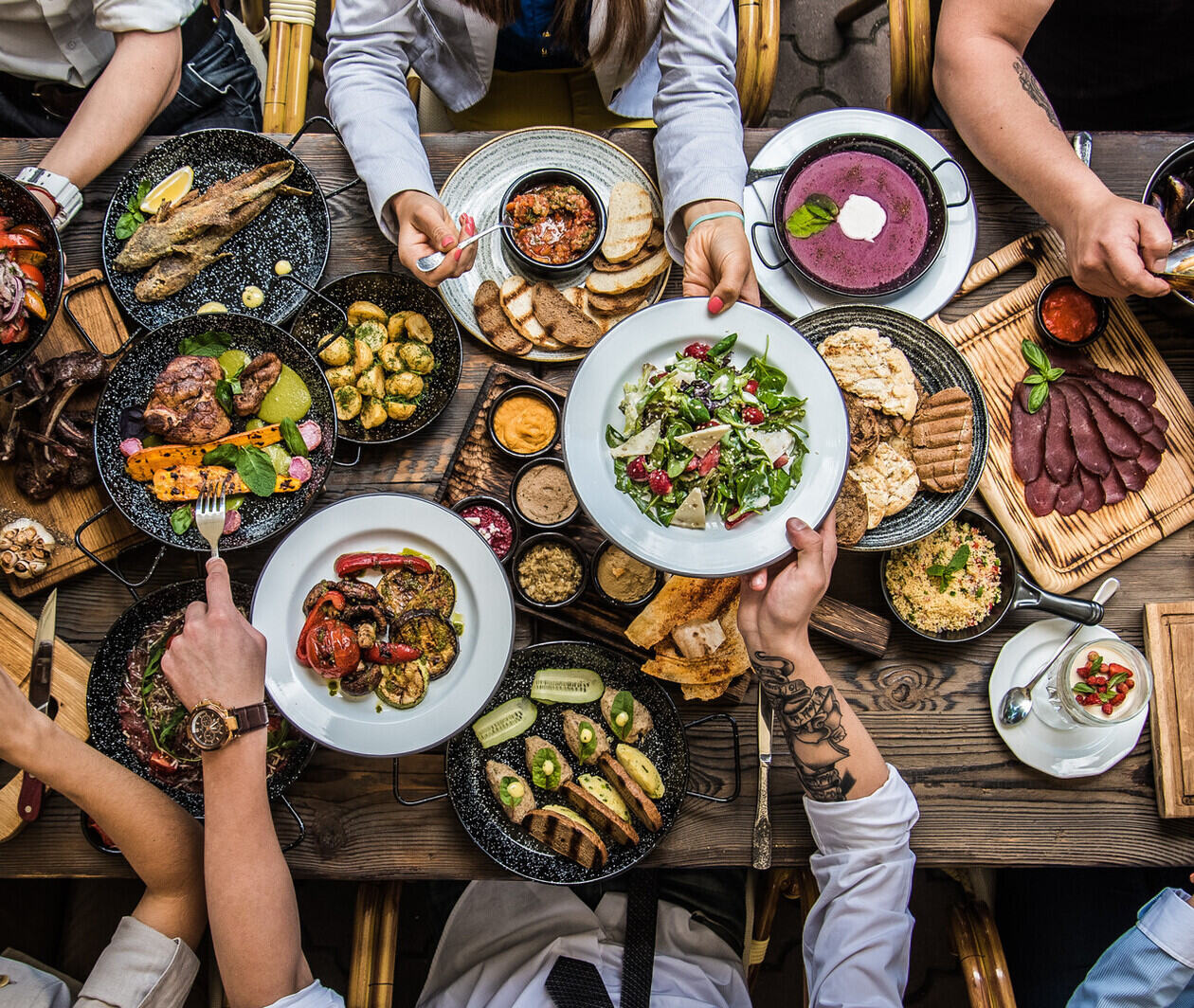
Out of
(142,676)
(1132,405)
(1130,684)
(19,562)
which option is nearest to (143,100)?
(19,562)

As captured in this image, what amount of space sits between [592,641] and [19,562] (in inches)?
61.5

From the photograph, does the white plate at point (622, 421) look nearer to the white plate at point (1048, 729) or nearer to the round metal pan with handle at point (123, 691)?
the white plate at point (1048, 729)

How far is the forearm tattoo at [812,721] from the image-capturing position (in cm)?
196

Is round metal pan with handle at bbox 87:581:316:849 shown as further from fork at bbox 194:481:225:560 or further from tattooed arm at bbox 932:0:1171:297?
tattooed arm at bbox 932:0:1171:297

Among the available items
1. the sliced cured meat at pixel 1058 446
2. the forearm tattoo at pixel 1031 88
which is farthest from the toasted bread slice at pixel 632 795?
the forearm tattoo at pixel 1031 88

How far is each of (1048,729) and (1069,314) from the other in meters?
1.21

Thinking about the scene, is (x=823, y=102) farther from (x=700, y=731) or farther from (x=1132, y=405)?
(x=700, y=731)

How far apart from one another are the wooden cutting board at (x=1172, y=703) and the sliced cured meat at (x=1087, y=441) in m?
0.43

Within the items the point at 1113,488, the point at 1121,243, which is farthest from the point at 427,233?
the point at 1113,488

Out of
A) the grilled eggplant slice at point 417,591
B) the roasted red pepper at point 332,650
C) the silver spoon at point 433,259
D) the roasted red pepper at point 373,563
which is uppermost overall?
the silver spoon at point 433,259

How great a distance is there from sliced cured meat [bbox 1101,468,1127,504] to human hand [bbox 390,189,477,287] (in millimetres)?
1958

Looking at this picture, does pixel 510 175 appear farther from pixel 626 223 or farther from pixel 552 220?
pixel 626 223

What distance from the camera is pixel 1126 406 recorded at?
7.16ft

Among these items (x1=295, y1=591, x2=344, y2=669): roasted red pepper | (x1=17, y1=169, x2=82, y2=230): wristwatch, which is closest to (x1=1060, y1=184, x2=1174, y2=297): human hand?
(x1=295, y1=591, x2=344, y2=669): roasted red pepper
